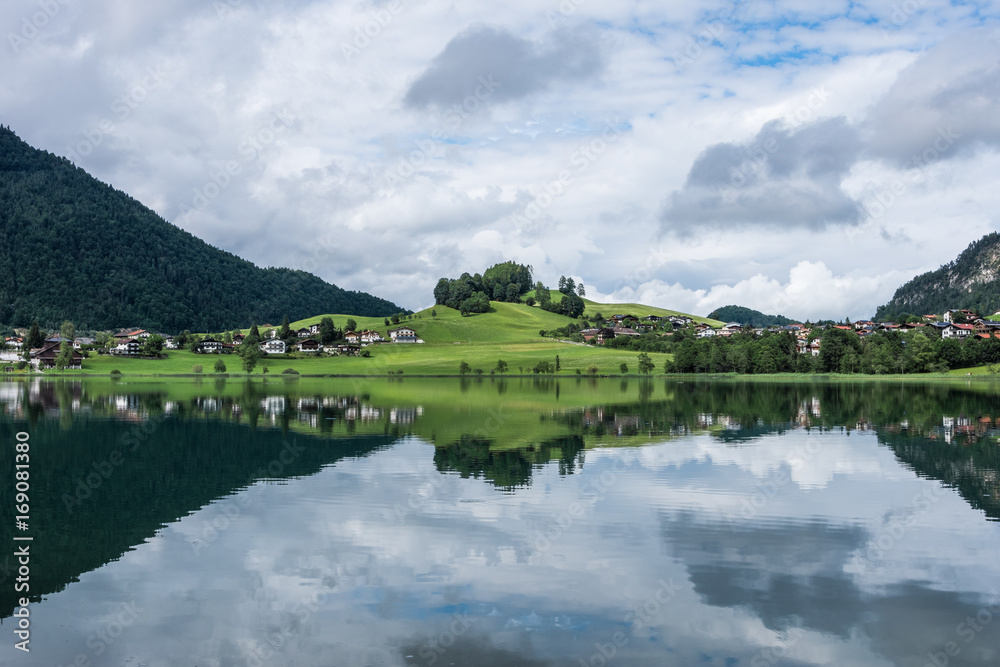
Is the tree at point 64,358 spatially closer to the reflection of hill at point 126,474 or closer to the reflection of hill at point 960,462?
the reflection of hill at point 126,474

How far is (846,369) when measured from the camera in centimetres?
17125

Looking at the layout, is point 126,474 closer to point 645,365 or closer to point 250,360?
point 250,360

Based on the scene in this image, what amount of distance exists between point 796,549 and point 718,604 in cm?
616

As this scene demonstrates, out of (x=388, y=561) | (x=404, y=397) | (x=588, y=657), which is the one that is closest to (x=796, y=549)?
(x=588, y=657)

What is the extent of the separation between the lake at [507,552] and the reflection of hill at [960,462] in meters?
0.20

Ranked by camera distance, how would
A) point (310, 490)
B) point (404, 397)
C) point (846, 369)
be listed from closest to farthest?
point (310, 490), point (404, 397), point (846, 369)

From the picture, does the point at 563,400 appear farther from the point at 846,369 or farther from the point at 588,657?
the point at 846,369

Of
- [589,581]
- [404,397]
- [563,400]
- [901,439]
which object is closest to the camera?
[589,581]

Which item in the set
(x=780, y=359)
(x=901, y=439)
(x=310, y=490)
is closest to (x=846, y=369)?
(x=780, y=359)

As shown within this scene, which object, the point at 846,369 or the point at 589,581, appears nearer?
the point at 589,581

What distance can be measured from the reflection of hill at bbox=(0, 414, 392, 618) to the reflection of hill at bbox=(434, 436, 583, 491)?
5.76 m

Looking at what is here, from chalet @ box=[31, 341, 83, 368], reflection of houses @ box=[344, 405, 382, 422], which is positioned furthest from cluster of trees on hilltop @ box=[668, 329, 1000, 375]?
chalet @ box=[31, 341, 83, 368]

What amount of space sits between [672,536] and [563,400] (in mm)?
68232

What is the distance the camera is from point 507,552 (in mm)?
23391
